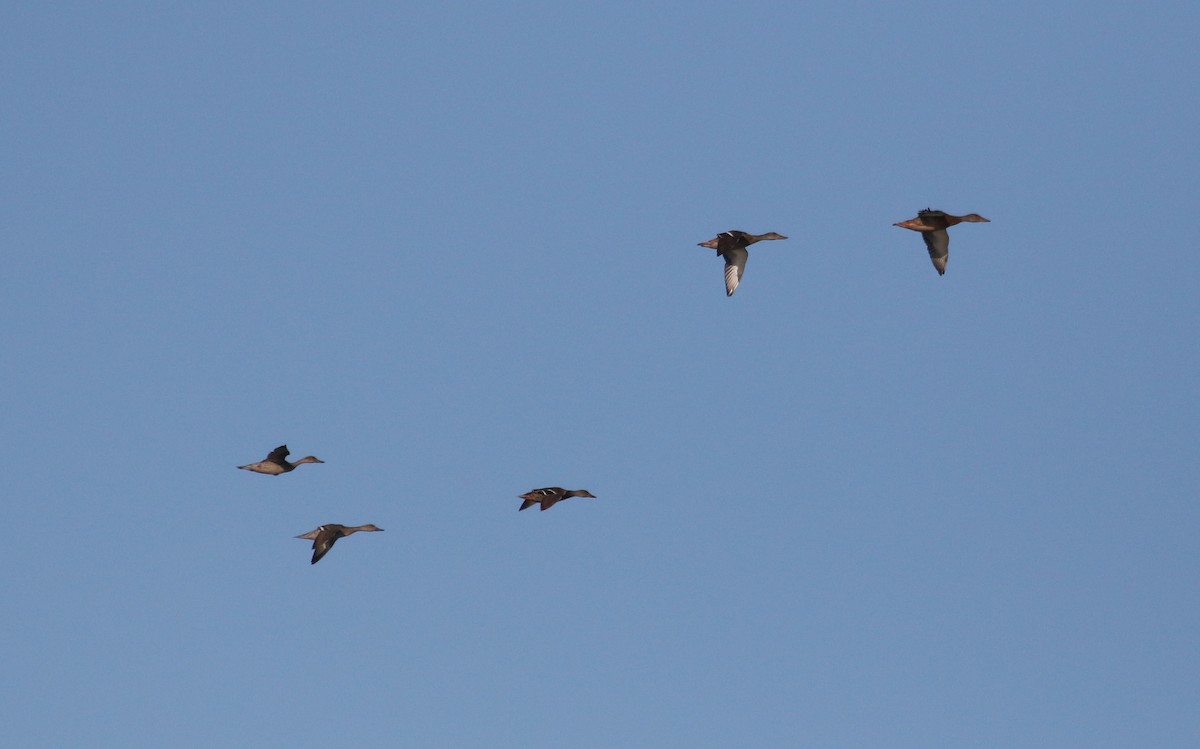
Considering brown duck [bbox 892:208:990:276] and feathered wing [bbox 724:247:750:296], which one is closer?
brown duck [bbox 892:208:990:276]

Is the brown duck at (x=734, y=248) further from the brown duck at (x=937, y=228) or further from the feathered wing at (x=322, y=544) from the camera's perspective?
the feathered wing at (x=322, y=544)

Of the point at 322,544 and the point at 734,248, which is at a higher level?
the point at 734,248

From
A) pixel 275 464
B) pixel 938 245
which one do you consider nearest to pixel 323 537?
pixel 275 464

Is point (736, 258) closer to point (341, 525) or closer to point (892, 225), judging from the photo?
point (892, 225)

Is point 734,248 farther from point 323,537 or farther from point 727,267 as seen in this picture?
point 323,537

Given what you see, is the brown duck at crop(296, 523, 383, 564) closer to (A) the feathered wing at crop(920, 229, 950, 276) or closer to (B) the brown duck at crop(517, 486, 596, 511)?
(B) the brown duck at crop(517, 486, 596, 511)

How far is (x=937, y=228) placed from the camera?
51500mm

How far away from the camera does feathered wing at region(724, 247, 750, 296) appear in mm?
53156

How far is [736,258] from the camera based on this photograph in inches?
2114

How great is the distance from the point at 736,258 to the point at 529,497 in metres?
9.86

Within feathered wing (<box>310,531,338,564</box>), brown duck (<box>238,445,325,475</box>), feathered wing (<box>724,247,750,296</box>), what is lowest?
feathered wing (<box>310,531,338,564</box>)

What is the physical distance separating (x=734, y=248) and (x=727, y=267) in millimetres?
636

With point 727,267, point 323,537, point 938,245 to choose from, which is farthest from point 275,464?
point 938,245

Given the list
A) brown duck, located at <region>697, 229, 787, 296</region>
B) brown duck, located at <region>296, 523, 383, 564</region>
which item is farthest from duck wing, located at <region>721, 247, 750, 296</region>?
brown duck, located at <region>296, 523, 383, 564</region>
